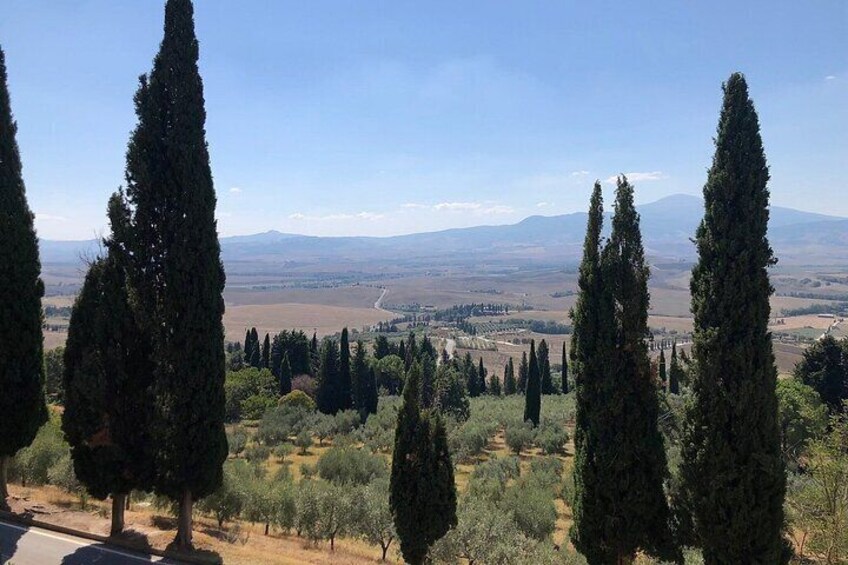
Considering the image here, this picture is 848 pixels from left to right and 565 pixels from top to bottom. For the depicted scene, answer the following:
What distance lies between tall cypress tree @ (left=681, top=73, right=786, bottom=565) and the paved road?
12.6 meters

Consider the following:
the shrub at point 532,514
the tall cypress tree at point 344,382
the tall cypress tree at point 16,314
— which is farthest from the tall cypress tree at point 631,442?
the tall cypress tree at point 344,382


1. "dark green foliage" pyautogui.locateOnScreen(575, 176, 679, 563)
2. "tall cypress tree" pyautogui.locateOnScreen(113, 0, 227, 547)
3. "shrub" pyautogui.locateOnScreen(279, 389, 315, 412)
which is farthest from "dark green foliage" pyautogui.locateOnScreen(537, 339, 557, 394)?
"tall cypress tree" pyautogui.locateOnScreen(113, 0, 227, 547)

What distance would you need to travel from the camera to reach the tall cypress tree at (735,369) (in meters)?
10.5

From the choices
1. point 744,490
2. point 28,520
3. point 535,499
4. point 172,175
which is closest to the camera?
point 744,490

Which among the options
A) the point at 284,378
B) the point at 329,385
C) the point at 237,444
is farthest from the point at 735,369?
the point at 284,378

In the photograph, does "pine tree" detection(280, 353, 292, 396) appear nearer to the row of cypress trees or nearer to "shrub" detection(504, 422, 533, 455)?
"shrub" detection(504, 422, 533, 455)

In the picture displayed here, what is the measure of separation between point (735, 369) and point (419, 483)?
26.6 feet

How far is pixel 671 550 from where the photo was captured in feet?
38.3

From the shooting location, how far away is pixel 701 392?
11.1 metres

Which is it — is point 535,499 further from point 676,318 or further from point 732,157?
point 676,318

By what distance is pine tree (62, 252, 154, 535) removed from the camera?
13961mm

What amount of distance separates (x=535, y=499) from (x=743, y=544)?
12.1 meters

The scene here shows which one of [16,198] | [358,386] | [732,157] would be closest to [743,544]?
[732,157]

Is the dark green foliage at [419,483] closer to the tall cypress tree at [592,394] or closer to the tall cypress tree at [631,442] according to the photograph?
the tall cypress tree at [592,394]
